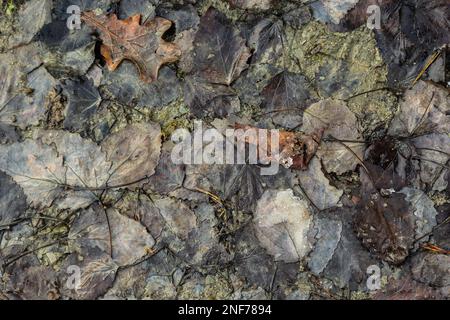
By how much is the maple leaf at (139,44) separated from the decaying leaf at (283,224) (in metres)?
0.85

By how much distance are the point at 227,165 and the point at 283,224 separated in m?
0.40

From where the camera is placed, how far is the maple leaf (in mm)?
2850

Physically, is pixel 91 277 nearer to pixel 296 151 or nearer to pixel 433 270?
pixel 296 151

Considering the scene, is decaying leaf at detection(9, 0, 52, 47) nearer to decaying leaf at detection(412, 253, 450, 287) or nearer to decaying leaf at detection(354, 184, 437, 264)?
decaying leaf at detection(354, 184, 437, 264)

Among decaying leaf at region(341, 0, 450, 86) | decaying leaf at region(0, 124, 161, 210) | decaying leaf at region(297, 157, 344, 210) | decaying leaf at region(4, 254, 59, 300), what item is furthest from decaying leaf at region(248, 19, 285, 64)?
decaying leaf at region(4, 254, 59, 300)

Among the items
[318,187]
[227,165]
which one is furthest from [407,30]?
[227,165]

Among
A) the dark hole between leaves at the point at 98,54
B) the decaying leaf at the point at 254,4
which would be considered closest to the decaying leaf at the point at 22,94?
the dark hole between leaves at the point at 98,54

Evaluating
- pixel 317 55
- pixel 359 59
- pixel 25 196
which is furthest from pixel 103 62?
pixel 359 59

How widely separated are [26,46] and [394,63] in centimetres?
186

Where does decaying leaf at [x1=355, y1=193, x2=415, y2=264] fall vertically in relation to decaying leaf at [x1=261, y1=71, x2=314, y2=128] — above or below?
below

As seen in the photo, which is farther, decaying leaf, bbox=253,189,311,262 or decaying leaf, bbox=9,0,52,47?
decaying leaf, bbox=9,0,52,47

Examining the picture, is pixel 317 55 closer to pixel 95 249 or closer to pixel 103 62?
pixel 103 62

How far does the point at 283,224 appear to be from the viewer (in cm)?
279

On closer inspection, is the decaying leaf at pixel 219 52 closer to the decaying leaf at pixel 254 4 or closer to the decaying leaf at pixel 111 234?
the decaying leaf at pixel 254 4
